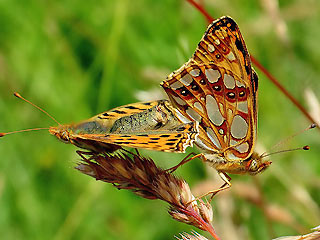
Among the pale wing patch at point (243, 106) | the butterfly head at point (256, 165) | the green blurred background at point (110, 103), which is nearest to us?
the butterfly head at point (256, 165)

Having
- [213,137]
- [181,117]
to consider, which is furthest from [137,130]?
[213,137]

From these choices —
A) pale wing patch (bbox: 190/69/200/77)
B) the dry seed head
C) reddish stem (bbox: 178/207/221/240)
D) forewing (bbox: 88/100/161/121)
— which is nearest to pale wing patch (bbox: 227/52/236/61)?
pale wing patch (bbox: 190/69/200/77)

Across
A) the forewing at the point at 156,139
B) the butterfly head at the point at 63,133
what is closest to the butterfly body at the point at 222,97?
the forewing at the point at 156,139

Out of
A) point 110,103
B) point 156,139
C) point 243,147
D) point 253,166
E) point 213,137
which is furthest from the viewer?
point 110,103

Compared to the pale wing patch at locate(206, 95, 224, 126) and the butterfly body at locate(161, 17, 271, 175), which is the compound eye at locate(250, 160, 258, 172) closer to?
the butterfly body at locate(161, 17, 271, 175)

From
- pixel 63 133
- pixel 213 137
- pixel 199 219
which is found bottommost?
pixel 199 219

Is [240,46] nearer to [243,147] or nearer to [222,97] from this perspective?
[222,97]

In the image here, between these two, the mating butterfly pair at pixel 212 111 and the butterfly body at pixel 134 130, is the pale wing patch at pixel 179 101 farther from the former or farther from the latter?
the butterfly body at pixel 134 130
